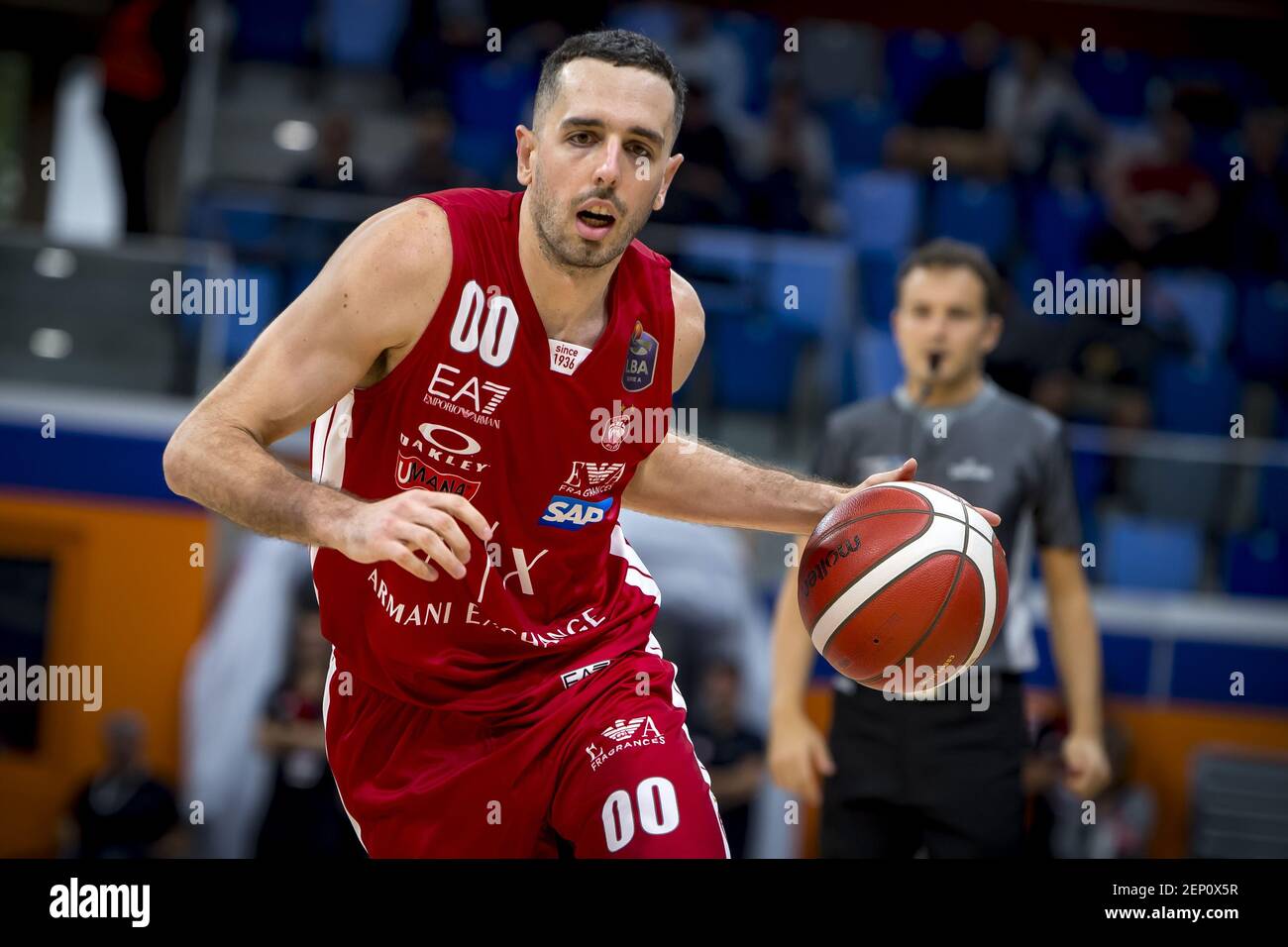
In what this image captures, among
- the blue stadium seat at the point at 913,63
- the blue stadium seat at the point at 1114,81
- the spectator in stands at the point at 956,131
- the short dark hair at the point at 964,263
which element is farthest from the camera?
the blue stadium seat at the point at 1114,81

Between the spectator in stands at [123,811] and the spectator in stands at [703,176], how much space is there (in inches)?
169

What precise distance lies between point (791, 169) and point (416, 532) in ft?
26.3

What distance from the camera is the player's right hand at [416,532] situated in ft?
8.05

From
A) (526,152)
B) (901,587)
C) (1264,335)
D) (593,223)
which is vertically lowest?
(901,587)

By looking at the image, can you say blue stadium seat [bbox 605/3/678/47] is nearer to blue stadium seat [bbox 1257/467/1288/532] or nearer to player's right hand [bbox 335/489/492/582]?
blue stadium seat [bbox 1257/467/1288/532]

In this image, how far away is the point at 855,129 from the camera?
1146 centimetres

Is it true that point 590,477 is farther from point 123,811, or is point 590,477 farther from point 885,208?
point 885,208

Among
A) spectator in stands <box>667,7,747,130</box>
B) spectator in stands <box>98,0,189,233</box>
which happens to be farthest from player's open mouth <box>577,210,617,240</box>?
spectator in stands <box>667,7,747,130</box>

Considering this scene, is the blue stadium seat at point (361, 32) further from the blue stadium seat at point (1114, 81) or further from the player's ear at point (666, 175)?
the player's ear at point (666, 175)

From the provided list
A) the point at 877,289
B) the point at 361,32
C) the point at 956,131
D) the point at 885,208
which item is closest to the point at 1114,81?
the point at 956,131

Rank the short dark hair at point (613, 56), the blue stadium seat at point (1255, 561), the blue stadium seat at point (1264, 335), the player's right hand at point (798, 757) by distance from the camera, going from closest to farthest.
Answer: the short dark hair at point (613, 56) → the player's right hand at point (798, 757) → the blue stadium seat at point (1255, 561) → the blue stadium seat at point (1264, 335)

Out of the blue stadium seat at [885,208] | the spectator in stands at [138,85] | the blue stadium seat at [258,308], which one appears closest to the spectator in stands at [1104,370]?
the blue stadium seat at [885,208]

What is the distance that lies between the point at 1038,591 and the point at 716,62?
514 centimetres

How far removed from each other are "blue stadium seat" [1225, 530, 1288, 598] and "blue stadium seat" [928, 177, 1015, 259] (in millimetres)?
2904
